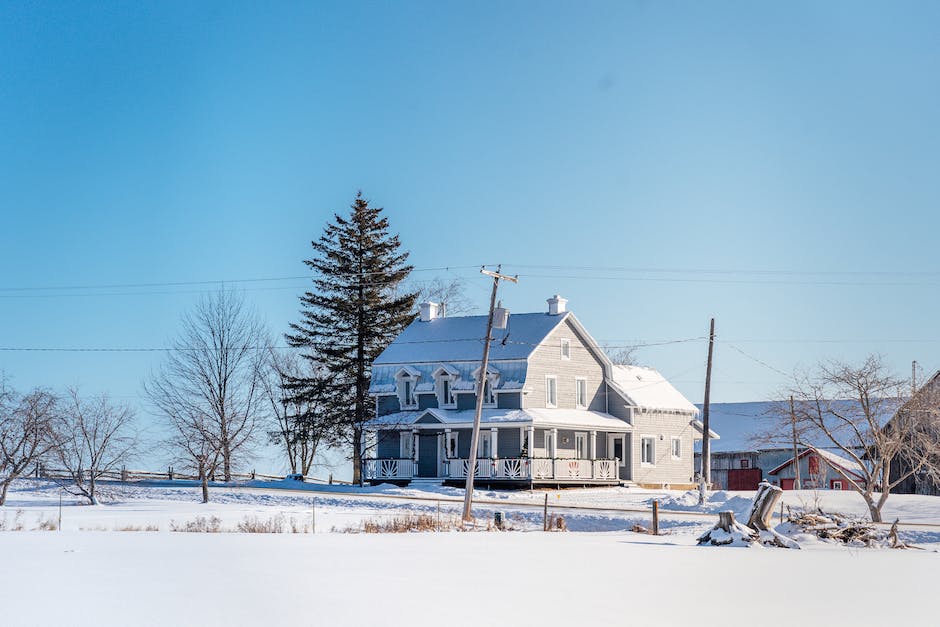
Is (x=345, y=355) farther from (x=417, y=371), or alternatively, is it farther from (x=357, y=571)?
(x=357, y=571)

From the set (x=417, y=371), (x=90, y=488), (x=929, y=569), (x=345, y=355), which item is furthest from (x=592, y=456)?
(x=929, y=569)

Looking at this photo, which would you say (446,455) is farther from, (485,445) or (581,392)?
(581,392)

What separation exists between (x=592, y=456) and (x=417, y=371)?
32.8ft

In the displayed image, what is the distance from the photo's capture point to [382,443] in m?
60.5

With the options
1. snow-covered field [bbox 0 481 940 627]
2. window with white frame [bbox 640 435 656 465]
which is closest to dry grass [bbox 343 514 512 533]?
snow-covered field [bbox 0 481 940 627]

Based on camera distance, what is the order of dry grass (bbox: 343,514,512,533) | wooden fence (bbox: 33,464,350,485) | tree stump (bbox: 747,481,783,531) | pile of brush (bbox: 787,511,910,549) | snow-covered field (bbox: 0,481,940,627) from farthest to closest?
wooden fence (bbox: 33,464,350,485) → dry grass (bbox: 343,514,512,533) → pile of brush (bbox: 787,511,910,549) → tree stump (bbox: 747,481,783,531) → snow-covered field (bbox: 0,481,940,627)

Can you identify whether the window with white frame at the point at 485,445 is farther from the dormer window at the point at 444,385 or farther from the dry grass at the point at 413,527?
the dry grass at the point at 413,527

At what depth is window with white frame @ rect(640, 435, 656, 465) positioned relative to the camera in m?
→ 60.9

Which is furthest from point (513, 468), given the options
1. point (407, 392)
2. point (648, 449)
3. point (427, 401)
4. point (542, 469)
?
point (648, 449)

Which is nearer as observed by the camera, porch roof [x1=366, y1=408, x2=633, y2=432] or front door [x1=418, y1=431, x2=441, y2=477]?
porch roof [x1=366, y1=408, x2=633, y2=432]

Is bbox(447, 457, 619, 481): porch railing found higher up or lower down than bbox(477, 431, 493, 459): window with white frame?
lower down

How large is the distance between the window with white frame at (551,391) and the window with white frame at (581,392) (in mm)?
1521

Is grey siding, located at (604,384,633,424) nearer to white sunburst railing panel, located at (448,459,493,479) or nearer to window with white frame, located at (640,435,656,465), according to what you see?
window with white frame, located at (640,435,656,465)

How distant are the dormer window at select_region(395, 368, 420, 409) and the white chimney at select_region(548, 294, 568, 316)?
7.89m
